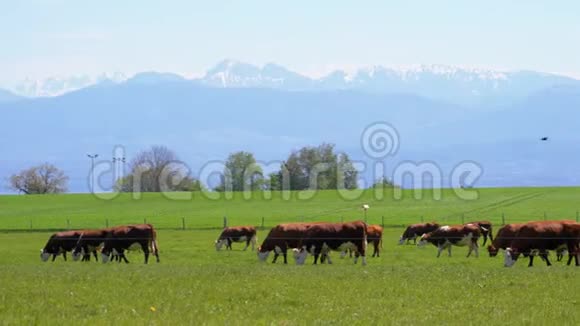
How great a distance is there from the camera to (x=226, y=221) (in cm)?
8156

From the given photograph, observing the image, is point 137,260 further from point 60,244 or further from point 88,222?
point 88,222

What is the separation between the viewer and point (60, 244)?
4675cm

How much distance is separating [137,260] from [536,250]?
59.7 feet

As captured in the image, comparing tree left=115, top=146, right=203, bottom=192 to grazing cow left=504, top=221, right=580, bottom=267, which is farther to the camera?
tree left=115, top=146, right=203, bottom=192

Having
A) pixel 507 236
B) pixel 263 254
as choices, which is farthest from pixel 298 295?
pixel 263 254

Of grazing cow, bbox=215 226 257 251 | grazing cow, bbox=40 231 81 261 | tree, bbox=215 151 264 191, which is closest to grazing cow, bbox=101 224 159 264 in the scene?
grazing cow, bbox=40 231 81 261

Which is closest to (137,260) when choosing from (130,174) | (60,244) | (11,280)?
(60,244)

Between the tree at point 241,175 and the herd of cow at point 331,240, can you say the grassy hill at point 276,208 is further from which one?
the tree at point 241,175

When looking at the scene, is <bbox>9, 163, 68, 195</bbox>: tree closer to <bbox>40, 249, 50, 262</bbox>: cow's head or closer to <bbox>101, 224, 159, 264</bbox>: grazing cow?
<bbox>40, 249, 50, 262</bbox>: cow's head

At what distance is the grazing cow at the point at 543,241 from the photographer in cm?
3528

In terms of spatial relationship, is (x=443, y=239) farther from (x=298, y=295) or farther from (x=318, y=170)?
(x=318, y=170)

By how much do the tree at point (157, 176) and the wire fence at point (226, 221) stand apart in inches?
2931

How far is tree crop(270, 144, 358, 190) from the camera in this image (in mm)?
164375

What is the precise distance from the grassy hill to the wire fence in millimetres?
90
